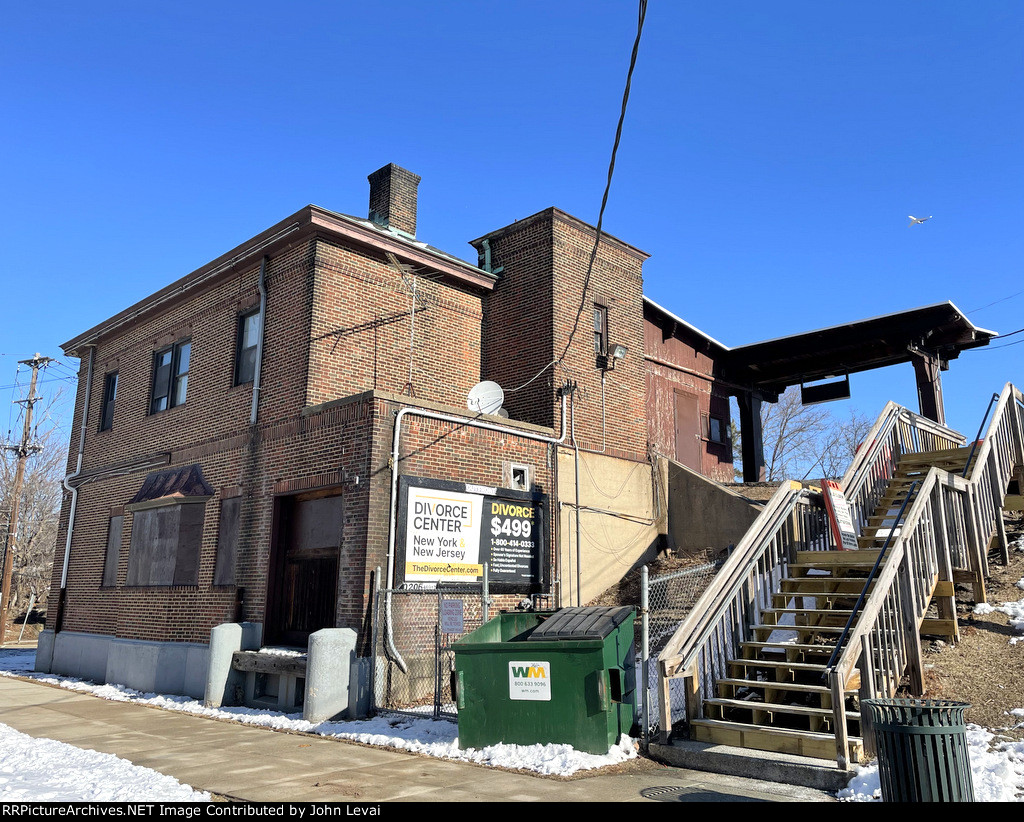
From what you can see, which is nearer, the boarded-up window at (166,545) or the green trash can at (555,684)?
the green trash can at (555,684)

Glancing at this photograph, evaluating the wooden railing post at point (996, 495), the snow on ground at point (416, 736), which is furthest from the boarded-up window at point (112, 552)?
the wooden railing post at point (996, 495)

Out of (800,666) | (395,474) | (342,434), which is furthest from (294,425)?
(800,666)

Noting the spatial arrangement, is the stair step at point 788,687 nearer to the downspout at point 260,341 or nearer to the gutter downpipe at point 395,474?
the gutter downpipe at point 395,474

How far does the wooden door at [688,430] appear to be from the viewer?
2034 cm

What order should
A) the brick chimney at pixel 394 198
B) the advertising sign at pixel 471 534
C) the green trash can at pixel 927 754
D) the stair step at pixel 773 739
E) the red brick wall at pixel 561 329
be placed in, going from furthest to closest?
the brick chimney at pixel 394 198 → the red brick wall at pixel 561 329 → the advertising sign at pixel 471 534 → the stair step at pixel 773 739 → the green trash can at pixel 927 754

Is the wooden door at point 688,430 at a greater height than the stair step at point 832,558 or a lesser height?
greater

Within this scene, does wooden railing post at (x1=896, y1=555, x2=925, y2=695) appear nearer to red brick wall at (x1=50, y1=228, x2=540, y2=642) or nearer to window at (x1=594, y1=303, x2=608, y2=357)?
red brick wall at (x1=50, y1=228, x2=540, y2=642)

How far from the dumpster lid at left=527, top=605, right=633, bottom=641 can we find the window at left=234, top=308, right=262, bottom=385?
893 centimetres

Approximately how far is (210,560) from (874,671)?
443 inches

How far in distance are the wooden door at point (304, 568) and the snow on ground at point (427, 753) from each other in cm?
191

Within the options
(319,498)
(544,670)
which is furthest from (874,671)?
(319,498)

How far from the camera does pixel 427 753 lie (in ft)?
26.7

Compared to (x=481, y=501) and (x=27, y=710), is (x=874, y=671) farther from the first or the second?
(x=27, y=710)

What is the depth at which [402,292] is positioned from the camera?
15.4 meters
